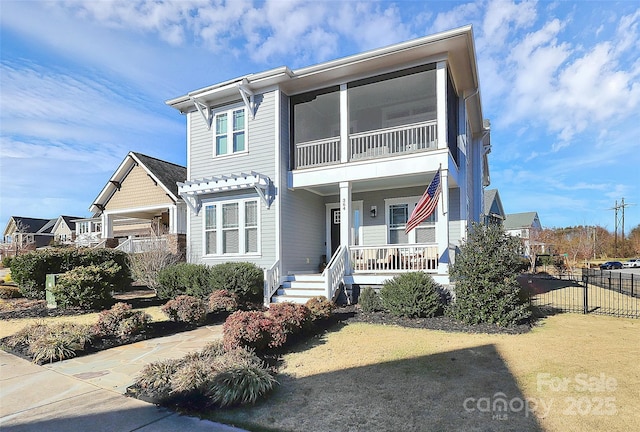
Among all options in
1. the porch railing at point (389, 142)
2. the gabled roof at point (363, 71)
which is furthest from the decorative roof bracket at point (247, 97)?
the porch railing at point (389, 142)

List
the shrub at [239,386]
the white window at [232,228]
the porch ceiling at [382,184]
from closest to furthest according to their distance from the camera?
the shrub at [239,386]
the porch ceiling at [382,184]
the white window at [232,228]

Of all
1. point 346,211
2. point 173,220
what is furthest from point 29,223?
point 346,211

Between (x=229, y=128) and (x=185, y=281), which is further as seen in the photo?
(x=229, y=128)

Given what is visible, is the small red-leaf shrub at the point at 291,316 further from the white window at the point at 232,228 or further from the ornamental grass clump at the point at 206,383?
the white window at the point at 232,228

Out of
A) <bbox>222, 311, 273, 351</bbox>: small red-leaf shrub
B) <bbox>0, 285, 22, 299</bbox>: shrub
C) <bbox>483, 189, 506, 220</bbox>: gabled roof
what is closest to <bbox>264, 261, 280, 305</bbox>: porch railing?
<bbox>222, 311, 273, 351</bbox>: small red-leaf shrub

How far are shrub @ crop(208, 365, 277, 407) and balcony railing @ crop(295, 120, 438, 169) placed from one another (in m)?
8.05

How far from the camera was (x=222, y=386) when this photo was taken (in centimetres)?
452

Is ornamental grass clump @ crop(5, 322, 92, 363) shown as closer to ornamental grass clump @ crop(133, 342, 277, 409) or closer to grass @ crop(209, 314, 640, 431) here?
ornamental grass clump @ crop(133, 342, 277, 409)

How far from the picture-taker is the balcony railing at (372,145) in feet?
37.4

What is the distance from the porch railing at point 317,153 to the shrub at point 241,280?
157 inches

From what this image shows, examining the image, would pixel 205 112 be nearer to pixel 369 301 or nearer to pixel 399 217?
pixel 399 217

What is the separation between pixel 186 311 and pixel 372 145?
24.9 feet

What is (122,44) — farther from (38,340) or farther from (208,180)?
(38,340)

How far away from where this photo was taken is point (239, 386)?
4523 mm
